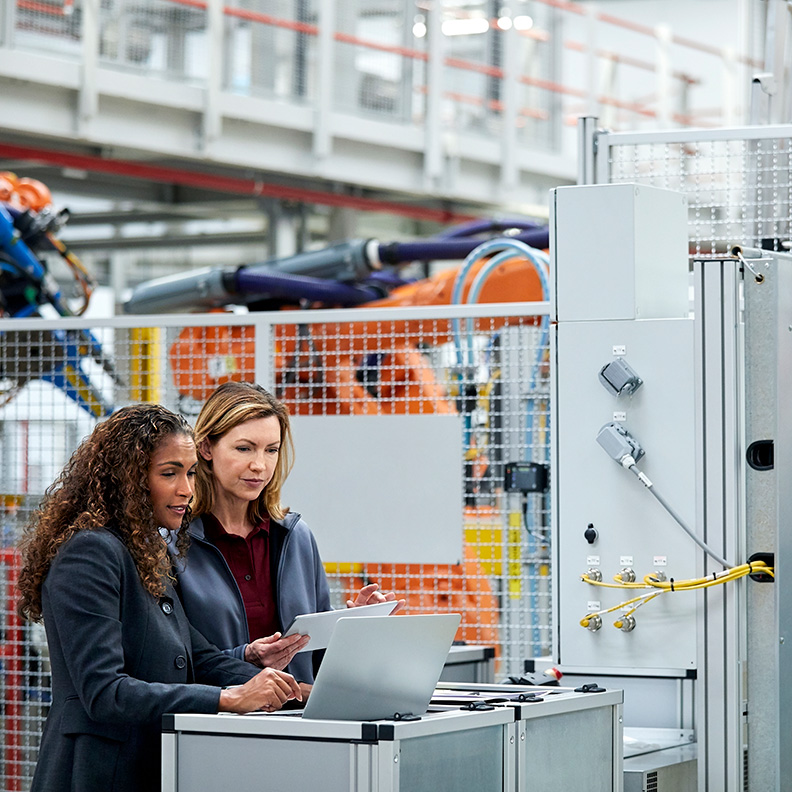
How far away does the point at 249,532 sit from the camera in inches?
141

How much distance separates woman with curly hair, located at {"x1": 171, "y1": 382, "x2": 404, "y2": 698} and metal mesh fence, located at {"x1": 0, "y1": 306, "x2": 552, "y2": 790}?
157cm

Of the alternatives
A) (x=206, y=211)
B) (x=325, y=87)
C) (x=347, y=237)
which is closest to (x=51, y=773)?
(x=325, y=87)

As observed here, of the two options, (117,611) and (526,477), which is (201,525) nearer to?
(117,611)

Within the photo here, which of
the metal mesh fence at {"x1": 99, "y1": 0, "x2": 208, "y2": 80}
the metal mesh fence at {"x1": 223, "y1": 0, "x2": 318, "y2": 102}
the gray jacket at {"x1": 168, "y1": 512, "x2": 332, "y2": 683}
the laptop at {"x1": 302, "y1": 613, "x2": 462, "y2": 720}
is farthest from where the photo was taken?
the metal mesh fence at {"x1": 223, "y1": 0, "x2": 318, "y2": 102}

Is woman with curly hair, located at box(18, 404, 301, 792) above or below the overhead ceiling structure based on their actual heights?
below

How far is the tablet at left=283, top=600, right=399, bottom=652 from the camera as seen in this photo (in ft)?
10.3

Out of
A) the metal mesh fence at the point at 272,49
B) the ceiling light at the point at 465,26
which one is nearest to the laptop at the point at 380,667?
the metal mesh fence at the point at 272,49

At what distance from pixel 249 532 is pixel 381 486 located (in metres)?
1.72

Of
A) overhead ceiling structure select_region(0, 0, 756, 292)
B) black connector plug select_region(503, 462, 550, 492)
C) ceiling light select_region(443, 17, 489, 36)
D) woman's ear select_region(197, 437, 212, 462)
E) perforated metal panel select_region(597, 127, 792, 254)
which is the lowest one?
black connector plug select_region(503, 462, 550, 492)

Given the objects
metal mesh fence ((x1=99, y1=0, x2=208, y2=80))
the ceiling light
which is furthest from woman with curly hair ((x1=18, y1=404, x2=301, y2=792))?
the ceiling light

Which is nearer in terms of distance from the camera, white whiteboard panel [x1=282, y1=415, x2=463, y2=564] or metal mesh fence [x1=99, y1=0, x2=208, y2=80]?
Answer: white whiteboard panel [x1=282, y1=415, x2=463, y2=564]

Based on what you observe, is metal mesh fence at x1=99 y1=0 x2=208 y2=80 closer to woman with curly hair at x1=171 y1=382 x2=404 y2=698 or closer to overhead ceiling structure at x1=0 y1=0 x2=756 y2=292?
overhead ceiling structure at x1=0 y1=0 x2=756 y2=292

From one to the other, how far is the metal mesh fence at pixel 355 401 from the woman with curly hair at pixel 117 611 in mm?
2075

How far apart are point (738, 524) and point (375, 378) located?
2.01 m
